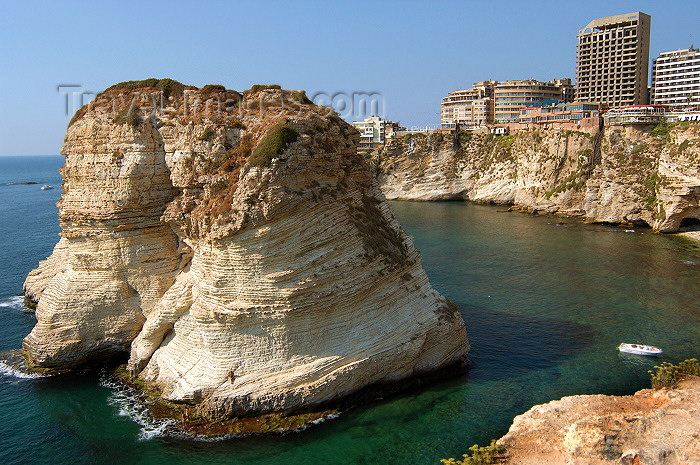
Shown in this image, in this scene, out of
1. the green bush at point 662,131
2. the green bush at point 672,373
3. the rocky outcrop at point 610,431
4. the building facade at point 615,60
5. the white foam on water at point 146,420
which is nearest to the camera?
the rocky outcrop at point 610,431

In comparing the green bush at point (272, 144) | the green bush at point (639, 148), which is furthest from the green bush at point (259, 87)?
the green bush at point (639, 148)

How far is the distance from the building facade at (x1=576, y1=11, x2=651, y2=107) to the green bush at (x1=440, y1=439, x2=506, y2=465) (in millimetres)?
108655

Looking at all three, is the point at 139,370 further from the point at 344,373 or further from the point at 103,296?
the point at 344,373

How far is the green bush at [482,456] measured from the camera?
1861 centimetres

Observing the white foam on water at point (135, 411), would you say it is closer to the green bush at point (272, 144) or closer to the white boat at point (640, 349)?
the green bush at point (272, 144)

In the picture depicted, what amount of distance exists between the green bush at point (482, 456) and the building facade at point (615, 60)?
109m

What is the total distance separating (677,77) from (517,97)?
103 feet

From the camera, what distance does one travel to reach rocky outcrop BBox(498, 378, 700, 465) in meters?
17.9

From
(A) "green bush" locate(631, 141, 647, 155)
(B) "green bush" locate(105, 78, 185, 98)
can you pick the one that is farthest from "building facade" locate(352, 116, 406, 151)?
(B) "green bush" locate(105, 78, 185, 98)

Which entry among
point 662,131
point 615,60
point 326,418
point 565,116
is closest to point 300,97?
point 326,418

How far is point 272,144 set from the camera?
73.3 ft

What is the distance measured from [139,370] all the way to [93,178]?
30.7ft

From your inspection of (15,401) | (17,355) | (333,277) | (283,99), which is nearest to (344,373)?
(333,277)

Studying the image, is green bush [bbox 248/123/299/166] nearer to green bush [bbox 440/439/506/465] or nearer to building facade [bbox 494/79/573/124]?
green bush [bbox 440/439/506/465]
